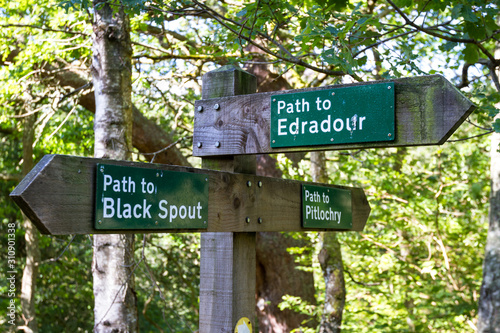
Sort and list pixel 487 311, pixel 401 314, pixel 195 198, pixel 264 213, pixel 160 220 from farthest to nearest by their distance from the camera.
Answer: pixel 401 314 → pixel 487 311 → pixel 264 213 → pixel 195 198 → pixel 160 220

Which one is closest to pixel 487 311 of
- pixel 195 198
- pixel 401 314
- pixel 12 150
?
pixel 401 314

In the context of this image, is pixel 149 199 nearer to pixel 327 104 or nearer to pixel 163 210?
pixel 163 210

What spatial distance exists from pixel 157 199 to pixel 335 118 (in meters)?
0.71

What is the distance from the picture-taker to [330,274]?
18.3ft

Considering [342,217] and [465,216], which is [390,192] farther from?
[342,217]

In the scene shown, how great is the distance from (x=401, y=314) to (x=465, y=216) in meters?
1.79

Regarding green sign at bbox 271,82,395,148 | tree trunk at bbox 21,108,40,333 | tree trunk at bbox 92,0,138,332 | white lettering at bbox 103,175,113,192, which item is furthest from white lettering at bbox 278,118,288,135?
tree trunk at bbox 21,108,40,333

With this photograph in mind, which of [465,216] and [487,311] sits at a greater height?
[465,216]

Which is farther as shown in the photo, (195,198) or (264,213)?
(264,213)

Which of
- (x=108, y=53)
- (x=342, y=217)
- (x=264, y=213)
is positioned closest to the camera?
(x=264, y=213)

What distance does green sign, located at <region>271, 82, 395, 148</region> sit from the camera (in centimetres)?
183

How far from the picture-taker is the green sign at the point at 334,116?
183 cm

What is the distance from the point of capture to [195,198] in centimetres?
179

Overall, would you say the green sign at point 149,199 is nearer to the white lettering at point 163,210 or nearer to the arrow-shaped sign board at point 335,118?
the white lettering at point 163,210
